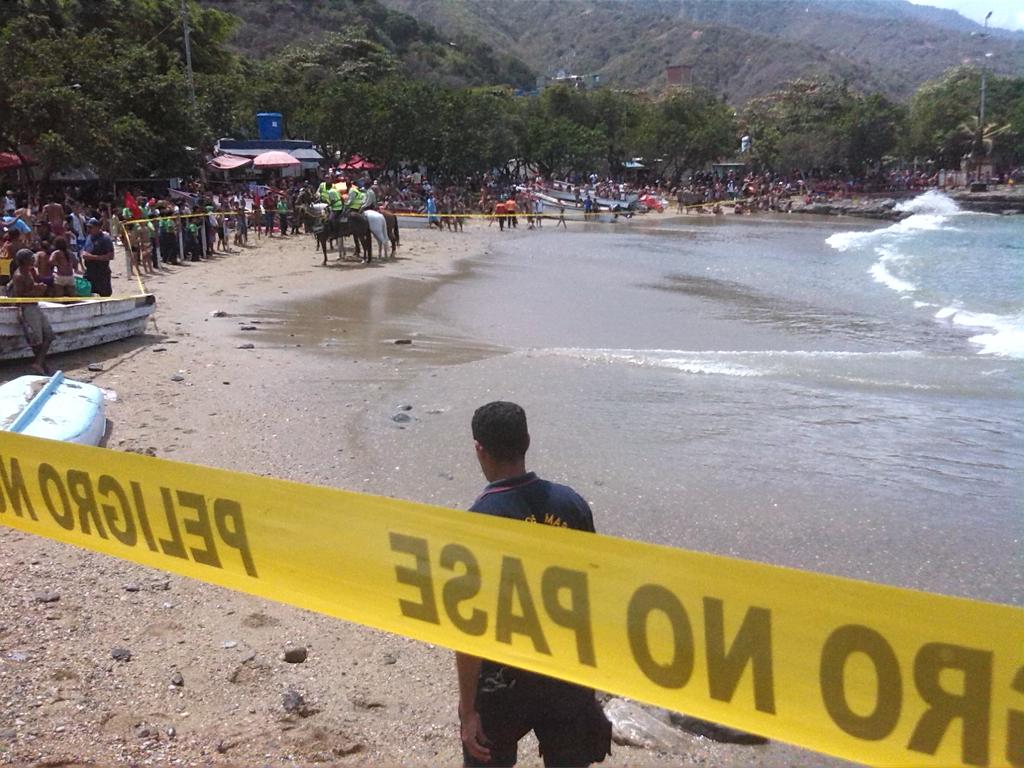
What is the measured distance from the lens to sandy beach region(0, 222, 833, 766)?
406 cm

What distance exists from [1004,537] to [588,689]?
187 inches

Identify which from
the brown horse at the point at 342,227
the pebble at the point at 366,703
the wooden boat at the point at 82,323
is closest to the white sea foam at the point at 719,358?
the wooden boat at the point at 82,323

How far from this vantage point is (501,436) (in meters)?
3.02

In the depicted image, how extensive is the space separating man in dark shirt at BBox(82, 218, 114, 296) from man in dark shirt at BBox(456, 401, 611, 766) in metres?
11.9

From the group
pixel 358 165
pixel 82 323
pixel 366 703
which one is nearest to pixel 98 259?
pixel 82 323

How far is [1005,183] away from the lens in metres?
76.9

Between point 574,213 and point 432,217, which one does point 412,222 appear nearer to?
point 432,217

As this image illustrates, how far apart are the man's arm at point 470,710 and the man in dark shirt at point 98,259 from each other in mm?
12077

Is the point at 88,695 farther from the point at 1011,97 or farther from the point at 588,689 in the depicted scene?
the point at 1011,97

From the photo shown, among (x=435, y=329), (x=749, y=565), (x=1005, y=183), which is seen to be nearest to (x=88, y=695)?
(x=749, y=565)

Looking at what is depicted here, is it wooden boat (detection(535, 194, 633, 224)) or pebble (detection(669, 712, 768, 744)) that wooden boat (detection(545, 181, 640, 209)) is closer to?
wooden boat (detection(535, 194, 633, 224))

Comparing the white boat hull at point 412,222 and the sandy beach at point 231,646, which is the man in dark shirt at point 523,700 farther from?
the white boat hull at point 412,222

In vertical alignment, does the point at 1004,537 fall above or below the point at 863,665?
below

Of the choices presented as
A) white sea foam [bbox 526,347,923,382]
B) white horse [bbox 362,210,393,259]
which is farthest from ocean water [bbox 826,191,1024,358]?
white horse [bbox 362,210,393,259]
